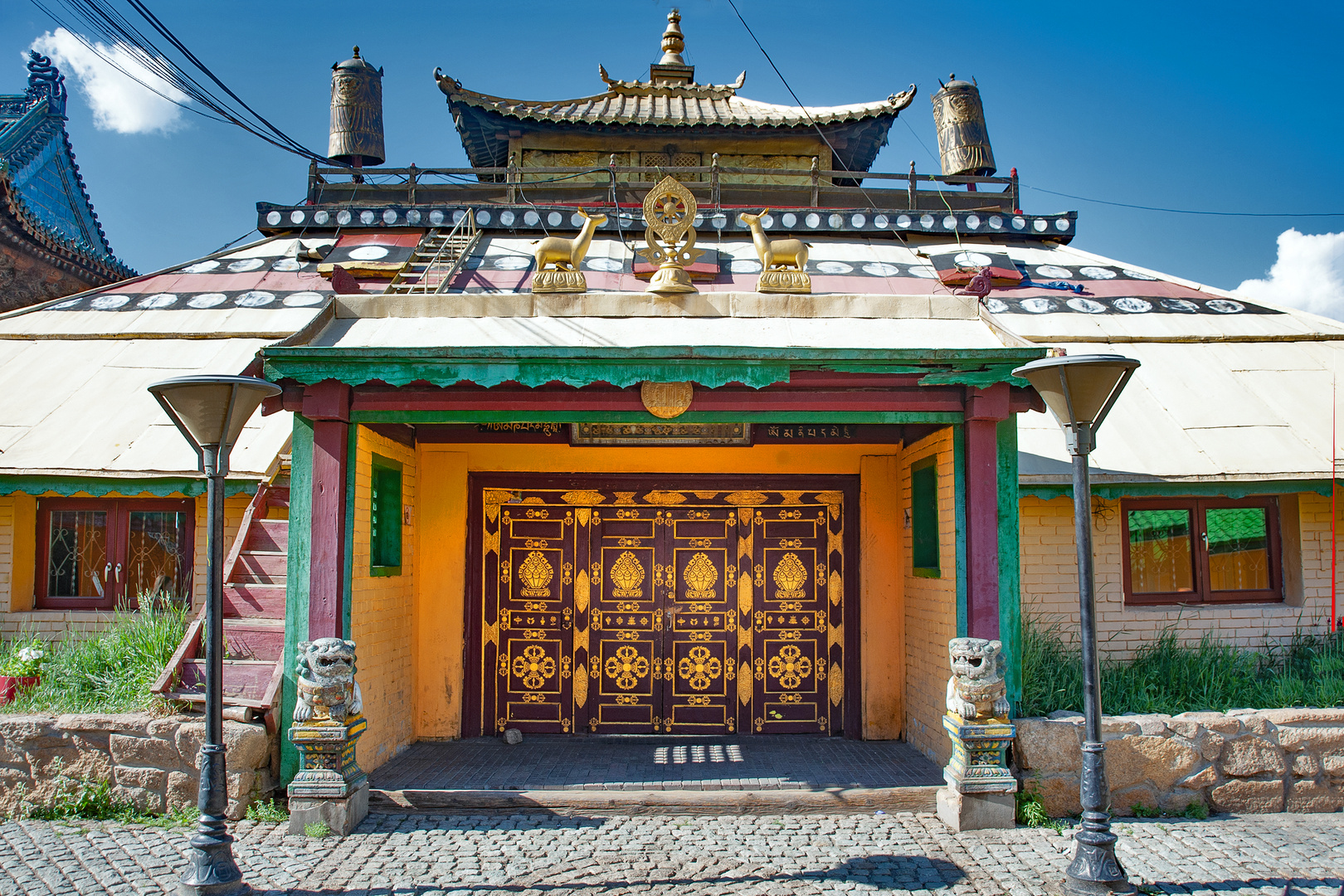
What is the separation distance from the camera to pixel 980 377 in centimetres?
670

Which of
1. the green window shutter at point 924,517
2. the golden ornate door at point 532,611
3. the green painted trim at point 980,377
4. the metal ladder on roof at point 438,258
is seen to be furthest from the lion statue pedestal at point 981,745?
the metal ladder on roof at point 438,258

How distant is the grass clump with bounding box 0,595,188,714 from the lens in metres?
6.99

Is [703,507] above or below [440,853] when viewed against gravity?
above

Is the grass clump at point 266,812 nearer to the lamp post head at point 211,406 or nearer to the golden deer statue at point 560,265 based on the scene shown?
the lamp post head at point 211,406

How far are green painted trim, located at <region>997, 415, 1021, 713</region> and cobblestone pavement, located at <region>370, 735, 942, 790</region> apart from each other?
1284 mm

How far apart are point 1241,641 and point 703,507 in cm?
548

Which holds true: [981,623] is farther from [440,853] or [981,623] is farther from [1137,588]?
[440,853]

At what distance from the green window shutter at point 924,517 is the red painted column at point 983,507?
94 centimetres

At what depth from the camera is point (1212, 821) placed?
654 cm

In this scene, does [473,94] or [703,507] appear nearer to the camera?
[703,507]

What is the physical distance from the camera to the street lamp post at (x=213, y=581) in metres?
5.02

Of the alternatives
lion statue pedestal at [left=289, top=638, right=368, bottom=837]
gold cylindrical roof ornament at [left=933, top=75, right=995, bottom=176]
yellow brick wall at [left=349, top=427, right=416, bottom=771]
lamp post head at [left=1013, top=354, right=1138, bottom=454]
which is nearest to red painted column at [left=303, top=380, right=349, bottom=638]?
yellow brick wall at [left=349, top=427, right=416, bottom=771]

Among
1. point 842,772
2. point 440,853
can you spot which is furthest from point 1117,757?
point 440,853

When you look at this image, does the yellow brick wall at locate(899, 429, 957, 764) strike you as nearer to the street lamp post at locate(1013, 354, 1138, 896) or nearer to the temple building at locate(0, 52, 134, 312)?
the street lamp post at locate(1013, 354, 1138, 896)
